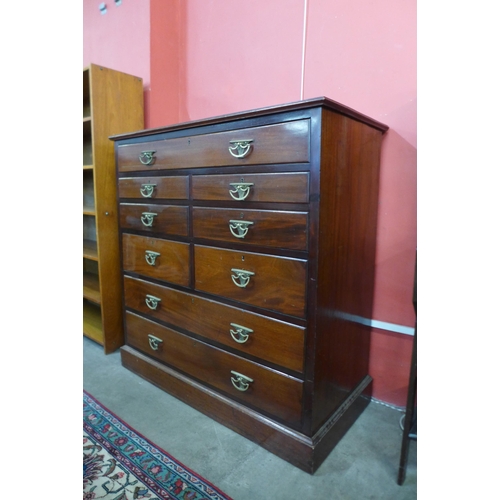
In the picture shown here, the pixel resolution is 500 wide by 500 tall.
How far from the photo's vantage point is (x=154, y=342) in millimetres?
1798

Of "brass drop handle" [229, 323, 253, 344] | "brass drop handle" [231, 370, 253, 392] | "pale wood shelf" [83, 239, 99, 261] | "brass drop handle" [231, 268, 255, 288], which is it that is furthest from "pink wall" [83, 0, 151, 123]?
"brass drop handle" [231, 370, 253, 392]

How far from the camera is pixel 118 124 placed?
84.4 inches

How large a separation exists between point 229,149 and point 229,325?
0.68m

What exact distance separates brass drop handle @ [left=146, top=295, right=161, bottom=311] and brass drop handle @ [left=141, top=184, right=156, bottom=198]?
49 centimetres

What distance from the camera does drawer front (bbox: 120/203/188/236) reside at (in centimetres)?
158

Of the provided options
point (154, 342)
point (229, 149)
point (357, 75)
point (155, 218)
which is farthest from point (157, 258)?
point (357, 75)

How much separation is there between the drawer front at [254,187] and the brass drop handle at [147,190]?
0.30m

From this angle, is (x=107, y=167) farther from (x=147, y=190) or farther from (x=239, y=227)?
(x=239, y=227)

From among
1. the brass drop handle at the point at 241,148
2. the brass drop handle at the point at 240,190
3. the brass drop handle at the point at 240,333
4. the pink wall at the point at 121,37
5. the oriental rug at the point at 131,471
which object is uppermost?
the pink wall at the point at 121,37

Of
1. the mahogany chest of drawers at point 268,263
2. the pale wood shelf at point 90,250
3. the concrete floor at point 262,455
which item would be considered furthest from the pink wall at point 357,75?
the pale wood shelf at point 90,250

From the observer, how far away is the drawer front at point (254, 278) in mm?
1225

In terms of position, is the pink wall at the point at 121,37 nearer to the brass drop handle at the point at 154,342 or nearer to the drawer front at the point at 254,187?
the drawer front at the point at 254,187

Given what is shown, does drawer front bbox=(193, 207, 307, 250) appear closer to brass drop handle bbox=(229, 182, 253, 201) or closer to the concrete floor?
brass drop handle bbox=(229, 182, 253, 201)
